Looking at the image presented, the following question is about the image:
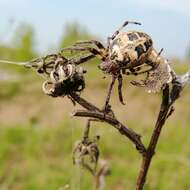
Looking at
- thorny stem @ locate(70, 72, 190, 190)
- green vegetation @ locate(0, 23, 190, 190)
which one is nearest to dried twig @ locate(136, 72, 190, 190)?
thorny stem @ locate(70, 72, 190, 190)

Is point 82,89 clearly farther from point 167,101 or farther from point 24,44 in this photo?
point 24,44

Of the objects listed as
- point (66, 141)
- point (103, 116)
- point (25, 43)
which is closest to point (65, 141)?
point (66, 141)

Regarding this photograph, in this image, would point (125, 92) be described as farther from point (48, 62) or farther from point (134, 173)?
point (48, 62)

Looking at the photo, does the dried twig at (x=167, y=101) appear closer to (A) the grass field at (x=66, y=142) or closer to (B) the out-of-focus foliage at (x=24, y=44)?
(A) the grass field at (x=66, y=142)

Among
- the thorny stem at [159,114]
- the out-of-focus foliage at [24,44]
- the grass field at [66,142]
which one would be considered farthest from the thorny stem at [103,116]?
the out-of-focus foliage at [24,44]

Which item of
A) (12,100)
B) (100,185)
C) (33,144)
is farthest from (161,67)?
(12,100)

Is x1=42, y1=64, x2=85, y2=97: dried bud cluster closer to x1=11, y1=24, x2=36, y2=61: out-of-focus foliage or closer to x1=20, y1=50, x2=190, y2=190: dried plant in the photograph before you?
x1=20, y1=50, x2=190, y2=190: dried plant

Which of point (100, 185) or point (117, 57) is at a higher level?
point (117, 57)
